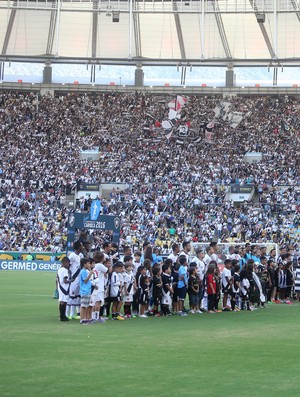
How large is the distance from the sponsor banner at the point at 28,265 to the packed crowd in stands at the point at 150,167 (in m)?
Result: 2.26

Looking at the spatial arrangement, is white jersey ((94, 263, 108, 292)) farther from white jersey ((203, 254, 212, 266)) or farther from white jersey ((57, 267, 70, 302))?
white jersey ((203, 254, 212, 266))

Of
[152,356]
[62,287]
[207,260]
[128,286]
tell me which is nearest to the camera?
[152,356]

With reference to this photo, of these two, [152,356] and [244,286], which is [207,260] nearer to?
[244,286]

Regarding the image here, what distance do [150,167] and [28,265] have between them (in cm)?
1389

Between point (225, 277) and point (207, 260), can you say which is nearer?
point (225, 277)

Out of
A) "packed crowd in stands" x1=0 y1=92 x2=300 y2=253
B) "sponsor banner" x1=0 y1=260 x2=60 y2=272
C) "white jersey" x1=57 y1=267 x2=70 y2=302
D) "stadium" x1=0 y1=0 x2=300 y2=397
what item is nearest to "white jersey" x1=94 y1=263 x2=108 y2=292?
"white jersey" x1=57 y1=267 x2=70 y2=302

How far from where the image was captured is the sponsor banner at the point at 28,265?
44438mm

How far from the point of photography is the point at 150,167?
2202 inches

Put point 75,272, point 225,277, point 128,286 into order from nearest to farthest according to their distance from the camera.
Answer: point 75,272
point 128,286
point 225,277

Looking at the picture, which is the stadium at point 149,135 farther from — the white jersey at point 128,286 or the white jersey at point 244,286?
the white jersey at point 128,286

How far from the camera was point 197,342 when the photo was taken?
14.4m

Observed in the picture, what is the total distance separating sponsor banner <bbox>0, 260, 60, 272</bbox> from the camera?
44438 millimetres

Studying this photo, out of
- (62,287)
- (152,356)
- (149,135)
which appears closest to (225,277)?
(62,287)

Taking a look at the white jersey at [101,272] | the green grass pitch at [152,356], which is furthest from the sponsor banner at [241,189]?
the white jersey at [101,272]
